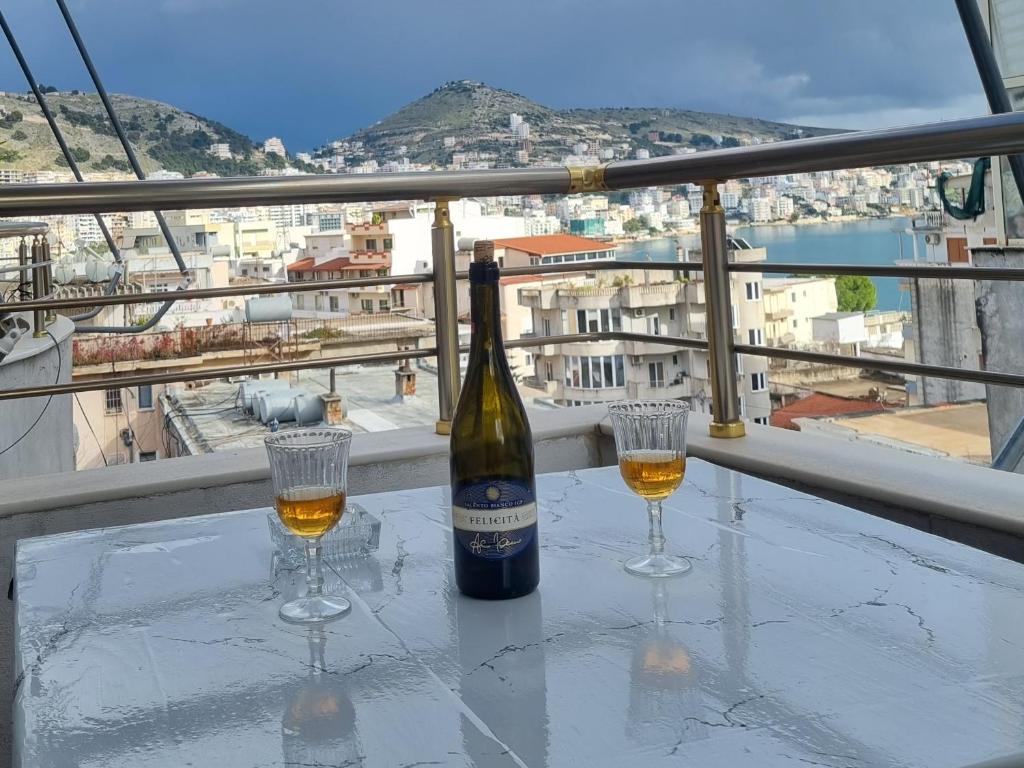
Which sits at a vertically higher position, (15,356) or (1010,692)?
(15,356)

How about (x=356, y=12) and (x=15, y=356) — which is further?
(x=356, y=12)

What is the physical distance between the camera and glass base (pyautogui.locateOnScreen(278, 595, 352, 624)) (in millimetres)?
784

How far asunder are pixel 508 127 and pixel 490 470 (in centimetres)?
1696

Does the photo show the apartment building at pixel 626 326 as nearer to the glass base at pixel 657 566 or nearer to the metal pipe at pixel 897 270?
the metal pipe at pixel 897 270

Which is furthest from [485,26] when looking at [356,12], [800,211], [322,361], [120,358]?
[322,361]

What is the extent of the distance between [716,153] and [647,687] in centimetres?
128

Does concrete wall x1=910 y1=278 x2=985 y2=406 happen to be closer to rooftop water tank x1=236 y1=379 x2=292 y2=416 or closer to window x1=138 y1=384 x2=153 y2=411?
rooftop water tank x1=236 y1=379 x2=292 y2=416

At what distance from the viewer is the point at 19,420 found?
4.30 metres

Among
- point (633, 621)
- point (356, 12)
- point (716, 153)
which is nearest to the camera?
point (633, 621)

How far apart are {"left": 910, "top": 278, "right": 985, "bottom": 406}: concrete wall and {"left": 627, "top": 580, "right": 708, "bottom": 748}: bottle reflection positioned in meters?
12.0

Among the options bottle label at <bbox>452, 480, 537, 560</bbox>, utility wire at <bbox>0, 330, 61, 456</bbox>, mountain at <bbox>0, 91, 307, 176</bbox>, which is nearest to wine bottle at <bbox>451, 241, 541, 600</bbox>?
bottle label at <bbox>452, 480, 537, 560</bbox>

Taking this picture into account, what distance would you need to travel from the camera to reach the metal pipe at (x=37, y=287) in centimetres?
466

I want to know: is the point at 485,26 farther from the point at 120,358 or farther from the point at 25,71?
the point at 25,71

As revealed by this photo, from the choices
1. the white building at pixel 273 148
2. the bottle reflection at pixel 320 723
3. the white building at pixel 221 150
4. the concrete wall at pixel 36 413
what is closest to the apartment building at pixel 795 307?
the concrete wall at pixel 36 413
